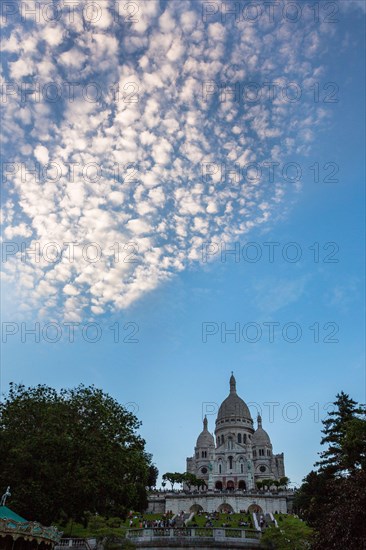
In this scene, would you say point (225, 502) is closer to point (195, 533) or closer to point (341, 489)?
point (195, 533)

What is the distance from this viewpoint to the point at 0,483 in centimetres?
3806

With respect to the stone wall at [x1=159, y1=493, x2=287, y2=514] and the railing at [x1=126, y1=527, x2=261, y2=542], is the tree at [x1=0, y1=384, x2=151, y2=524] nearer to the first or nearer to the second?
the railing at [x1=126, y1=527, x2=261, y2=542]

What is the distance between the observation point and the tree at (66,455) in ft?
123

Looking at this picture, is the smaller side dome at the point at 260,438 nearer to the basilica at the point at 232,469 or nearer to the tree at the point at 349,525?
the basilica at the point at 232,469

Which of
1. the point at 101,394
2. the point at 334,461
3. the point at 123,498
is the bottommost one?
the point at 123,498

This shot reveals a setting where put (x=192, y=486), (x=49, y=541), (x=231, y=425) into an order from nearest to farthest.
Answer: (x=49, y=541), (x=192, y=486), (x=231, y=425)

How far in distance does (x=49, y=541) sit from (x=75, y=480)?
929cm

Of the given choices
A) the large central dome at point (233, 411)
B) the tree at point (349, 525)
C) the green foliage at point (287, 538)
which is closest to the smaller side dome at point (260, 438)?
the large central dome at point (233, 411)

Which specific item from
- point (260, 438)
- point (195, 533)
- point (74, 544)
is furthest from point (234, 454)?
point (74, 544)

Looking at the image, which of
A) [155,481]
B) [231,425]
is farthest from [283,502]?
[231,425]

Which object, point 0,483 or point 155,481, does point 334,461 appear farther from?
point 155,481

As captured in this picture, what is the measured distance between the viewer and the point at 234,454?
352 feet

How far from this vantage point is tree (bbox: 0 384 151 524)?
123 ft

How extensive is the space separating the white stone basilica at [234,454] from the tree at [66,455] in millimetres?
65065
